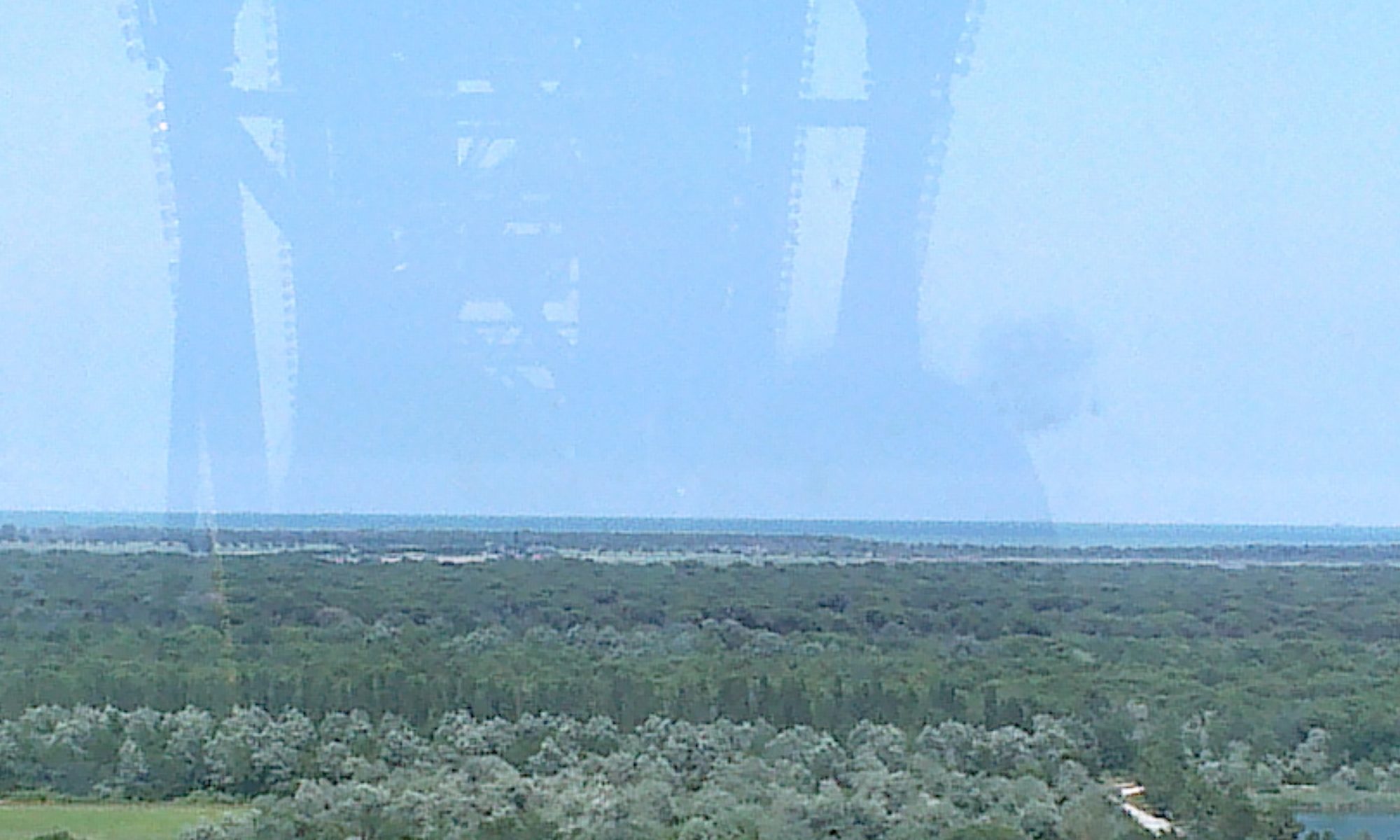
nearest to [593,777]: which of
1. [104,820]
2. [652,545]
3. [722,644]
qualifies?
[104,820]

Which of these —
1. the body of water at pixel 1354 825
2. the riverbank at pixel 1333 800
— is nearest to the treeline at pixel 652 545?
the riverbank at pixel 1333 800

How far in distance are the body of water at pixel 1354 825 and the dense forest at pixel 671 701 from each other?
→ 0.97 feet

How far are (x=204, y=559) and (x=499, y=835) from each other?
453 inches

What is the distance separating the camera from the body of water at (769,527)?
59.7 feet

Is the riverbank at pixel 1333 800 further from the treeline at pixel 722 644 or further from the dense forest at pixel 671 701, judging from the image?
the treeline at pixel 722 644

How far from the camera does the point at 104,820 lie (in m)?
12.5

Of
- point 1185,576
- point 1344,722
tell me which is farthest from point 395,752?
point 1185,576

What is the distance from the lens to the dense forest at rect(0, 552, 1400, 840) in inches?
463

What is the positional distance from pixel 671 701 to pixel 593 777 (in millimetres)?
3114

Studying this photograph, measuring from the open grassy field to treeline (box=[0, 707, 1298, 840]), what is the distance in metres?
0.31

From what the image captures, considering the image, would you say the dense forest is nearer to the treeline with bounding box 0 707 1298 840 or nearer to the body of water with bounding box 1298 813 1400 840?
the treeline with bounding box 0 707 1298 840

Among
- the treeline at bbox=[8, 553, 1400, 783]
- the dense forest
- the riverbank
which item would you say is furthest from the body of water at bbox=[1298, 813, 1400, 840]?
the treeline at bbox=[8, 553, 1400, 783]

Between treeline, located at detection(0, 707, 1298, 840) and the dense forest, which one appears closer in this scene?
treeline, located at detection(0, 707, 1298, 840)

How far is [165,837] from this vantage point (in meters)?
11.9
